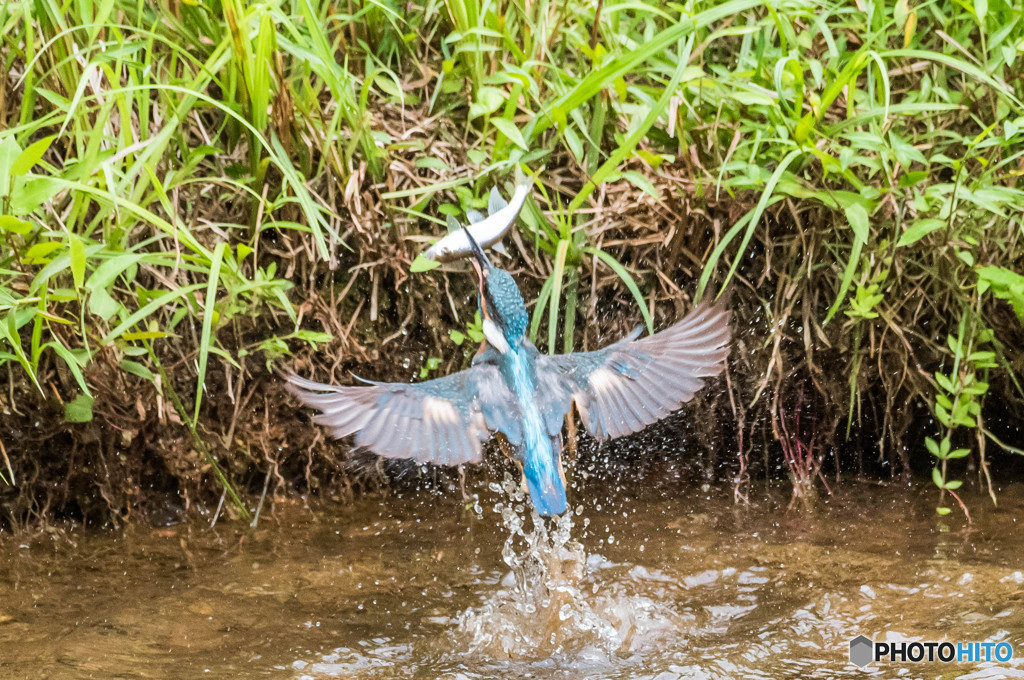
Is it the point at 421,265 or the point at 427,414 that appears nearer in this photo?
the point at 427,414

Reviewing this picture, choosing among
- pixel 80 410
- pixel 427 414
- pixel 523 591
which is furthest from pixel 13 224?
pixel 523 591

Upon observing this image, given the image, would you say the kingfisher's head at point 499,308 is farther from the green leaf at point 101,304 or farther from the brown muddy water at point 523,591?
the green leaf at point 101,304

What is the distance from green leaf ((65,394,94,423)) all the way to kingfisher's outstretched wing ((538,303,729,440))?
114 centimetres

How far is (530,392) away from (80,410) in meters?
1.13

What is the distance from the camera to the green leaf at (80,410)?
2379 millimetres

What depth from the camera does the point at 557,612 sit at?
7.29 ft

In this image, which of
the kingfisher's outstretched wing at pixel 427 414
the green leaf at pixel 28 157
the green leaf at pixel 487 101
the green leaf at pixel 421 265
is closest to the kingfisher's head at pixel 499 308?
the kingfisher's outstretched wing at pixel 427 414

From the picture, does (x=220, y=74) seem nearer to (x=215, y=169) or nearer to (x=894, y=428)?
(x=215, y=169)

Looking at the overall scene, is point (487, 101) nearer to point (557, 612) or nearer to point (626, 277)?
point (626, 277)

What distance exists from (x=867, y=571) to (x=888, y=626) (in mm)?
295

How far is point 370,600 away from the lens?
2277 millimetres

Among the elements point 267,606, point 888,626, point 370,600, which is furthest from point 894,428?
point 267,606

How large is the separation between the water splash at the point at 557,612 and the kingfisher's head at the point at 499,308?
0.58m

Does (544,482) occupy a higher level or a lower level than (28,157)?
lower
